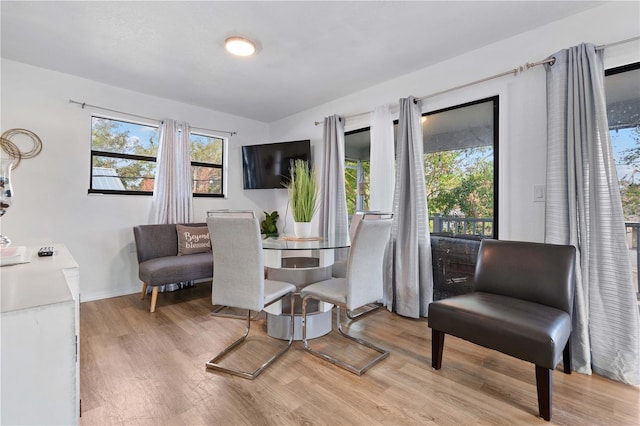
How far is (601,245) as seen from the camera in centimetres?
189

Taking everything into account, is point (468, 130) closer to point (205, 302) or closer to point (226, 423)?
point (226, 423)

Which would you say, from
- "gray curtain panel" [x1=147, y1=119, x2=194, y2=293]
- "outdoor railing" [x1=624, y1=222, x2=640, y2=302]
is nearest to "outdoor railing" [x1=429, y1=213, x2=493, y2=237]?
"outdoor railing" [x1=624, y1=222, x2=640, y2=302]

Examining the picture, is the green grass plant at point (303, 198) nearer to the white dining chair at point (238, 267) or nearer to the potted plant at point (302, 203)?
the potted plant at point (302, 203)

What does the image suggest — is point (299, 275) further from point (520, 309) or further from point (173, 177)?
point (173, 177)

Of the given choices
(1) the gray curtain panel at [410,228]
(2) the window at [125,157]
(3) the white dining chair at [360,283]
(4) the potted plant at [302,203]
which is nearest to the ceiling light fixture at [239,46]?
(4) the potted plant at [302,203]

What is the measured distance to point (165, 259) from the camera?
3236 mm

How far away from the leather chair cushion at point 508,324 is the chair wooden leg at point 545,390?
6cm

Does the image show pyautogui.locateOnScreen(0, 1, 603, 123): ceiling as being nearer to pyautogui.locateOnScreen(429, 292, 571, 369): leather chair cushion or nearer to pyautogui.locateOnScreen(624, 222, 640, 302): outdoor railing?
pyautogui.locateOnScreen(624, 222, 640, 302): outdoor railing

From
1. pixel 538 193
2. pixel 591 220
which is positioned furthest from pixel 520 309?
pixel 538 193

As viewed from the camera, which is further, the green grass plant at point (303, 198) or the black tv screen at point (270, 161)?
the black tv screen at point (270, 161)

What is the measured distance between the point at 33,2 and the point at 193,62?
3.61 ft

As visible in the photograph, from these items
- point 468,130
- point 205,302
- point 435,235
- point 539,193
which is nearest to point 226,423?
point 205,302

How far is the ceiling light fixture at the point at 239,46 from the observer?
7.83ft

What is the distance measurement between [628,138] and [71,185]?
194 inches
